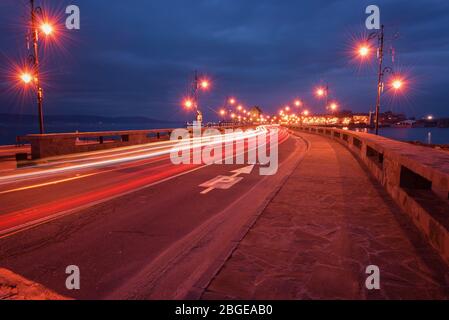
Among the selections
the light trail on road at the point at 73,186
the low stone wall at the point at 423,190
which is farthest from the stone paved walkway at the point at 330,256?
the light trail on road at the point at 73,186

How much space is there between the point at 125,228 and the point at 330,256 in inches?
151

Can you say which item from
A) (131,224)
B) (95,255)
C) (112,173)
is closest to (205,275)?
(95,255)

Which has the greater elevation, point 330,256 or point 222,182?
point 222,182

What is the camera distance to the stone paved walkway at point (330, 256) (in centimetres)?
390

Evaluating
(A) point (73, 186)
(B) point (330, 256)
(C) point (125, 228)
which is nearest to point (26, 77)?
(A) point (73, 186)

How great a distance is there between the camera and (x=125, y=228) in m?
6.30

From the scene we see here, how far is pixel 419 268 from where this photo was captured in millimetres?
4465

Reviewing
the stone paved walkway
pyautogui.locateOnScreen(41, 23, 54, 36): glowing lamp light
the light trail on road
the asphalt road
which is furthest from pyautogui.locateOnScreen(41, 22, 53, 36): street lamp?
the stone paved walkway

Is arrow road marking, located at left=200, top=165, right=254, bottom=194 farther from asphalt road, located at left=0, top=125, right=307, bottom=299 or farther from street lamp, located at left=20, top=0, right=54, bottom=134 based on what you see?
street lamp, located at left=20, top=0, right=54, bottom=134

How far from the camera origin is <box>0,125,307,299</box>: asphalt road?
4293 millimetres

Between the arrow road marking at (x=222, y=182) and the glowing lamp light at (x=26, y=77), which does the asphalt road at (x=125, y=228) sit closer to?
the arrow road marking at (x=222, y=182)

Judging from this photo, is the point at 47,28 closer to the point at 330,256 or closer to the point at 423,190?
the point at 330,256

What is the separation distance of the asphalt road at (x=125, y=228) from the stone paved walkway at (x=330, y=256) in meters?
0.42
